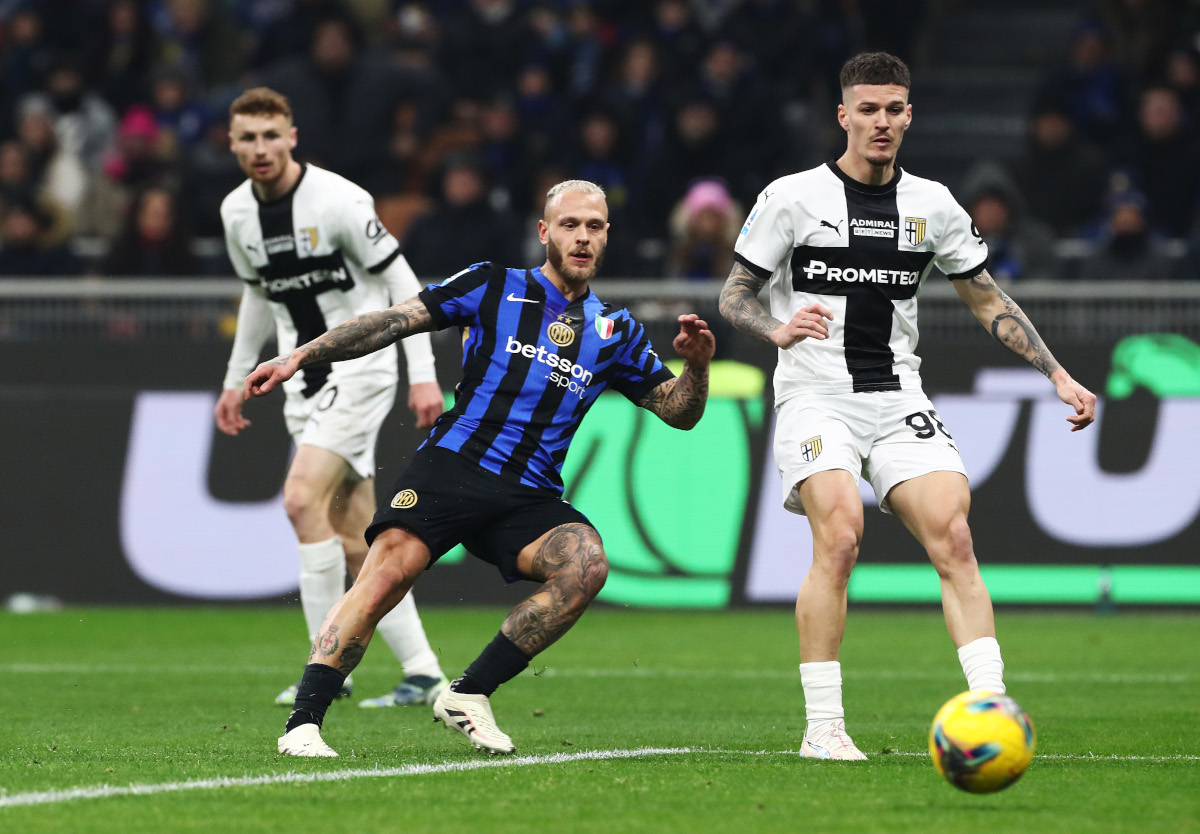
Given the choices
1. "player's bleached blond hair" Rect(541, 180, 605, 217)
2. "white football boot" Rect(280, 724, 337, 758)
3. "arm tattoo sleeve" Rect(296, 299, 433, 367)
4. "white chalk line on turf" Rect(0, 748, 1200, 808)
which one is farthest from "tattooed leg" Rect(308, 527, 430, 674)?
"player's bleached blond hair" Rect(541, 180, 605, 217)

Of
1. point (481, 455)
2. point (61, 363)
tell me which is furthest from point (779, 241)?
point (61, 363)

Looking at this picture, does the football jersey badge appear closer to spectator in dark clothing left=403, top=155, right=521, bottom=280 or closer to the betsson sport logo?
the betsson sport logo

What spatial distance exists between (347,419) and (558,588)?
2.52 meters

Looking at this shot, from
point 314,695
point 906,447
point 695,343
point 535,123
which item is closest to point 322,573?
point 314,695

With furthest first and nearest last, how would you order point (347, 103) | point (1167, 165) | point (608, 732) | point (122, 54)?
point (122, 54)
point (347, 103)
point (1167, 165)
point (608, 732)

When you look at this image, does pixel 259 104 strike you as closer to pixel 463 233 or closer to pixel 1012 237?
pixel 463 233

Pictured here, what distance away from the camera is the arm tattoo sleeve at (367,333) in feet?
21.2

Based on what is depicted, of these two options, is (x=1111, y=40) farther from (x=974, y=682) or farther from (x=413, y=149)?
(x=974, y=682)

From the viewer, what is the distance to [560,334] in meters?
6.82

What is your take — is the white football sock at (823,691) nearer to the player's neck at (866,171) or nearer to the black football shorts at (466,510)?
the black football shorts at (466,510)

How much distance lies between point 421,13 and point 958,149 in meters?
5.69

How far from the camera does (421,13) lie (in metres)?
19.4

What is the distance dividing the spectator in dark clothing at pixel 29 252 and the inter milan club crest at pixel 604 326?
9.61 metres

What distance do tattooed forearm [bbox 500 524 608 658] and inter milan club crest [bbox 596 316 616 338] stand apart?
0.74 m
